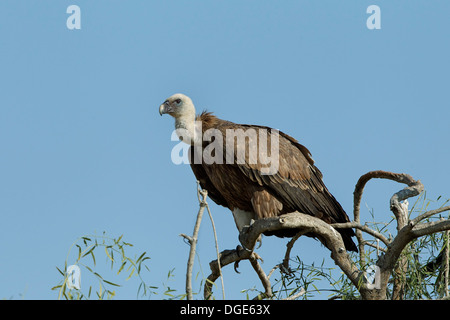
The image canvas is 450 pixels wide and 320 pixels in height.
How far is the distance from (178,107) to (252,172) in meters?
1.28

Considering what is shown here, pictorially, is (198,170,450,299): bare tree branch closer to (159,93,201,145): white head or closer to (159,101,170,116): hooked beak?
(159,93,201,145): white head

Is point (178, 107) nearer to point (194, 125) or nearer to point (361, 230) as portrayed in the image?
point (194, 125)

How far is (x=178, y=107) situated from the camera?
8562mm

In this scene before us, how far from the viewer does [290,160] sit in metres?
8.38

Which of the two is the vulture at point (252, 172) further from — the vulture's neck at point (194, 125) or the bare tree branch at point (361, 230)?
the bare tree branch at point (361, 230)

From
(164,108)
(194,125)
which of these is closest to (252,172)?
(194,125)

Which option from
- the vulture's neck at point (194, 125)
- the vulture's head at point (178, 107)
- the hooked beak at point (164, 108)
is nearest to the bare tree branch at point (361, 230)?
the vulture's neck at point (194, 125)

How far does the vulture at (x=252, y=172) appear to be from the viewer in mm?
7930

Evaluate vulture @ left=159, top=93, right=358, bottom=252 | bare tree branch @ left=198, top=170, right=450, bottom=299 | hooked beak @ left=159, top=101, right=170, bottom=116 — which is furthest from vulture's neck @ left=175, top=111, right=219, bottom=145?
bare tree branch @ left=198, top=170, right=450, bottom=299
